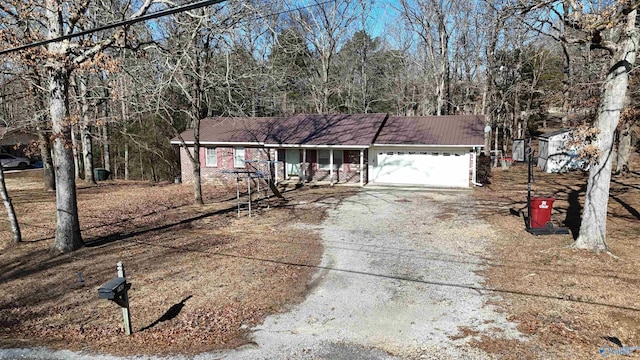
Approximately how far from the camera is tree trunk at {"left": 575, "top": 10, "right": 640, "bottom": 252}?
27.0ft

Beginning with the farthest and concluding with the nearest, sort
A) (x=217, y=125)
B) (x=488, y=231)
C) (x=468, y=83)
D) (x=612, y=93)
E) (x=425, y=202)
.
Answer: (x=468, y=83) → (x=217, y=125) → (x=425, y=202) → (x=488, y=231) → (x=612, y=93)

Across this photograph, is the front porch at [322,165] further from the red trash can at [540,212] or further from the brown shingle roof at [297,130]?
the red trash can at [540,212]

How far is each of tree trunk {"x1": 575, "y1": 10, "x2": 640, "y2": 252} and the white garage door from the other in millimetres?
10762

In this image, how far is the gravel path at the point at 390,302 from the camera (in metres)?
5.29

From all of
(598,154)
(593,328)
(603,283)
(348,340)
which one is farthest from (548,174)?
(348,340)

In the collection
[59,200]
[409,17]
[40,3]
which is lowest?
[59,200]

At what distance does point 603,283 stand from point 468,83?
88.7ft

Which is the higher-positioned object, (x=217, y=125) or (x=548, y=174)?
(x=217, y=125)

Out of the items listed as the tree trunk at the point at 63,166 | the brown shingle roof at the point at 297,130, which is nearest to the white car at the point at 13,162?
the brown shingle roof at the point at 297,130

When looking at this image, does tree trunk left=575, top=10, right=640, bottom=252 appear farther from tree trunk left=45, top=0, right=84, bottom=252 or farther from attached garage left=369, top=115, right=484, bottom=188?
tree trunk left=45, top=0, right=84, bottom=252

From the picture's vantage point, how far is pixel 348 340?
5.53m

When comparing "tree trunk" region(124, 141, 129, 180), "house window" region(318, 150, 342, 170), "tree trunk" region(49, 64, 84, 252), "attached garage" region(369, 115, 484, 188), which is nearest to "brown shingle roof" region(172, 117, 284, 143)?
"house window" region(318, 150, 342, 170)

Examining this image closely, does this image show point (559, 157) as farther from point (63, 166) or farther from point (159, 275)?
point (63, 166)

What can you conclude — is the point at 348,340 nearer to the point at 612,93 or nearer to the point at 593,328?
the point at 593,328
